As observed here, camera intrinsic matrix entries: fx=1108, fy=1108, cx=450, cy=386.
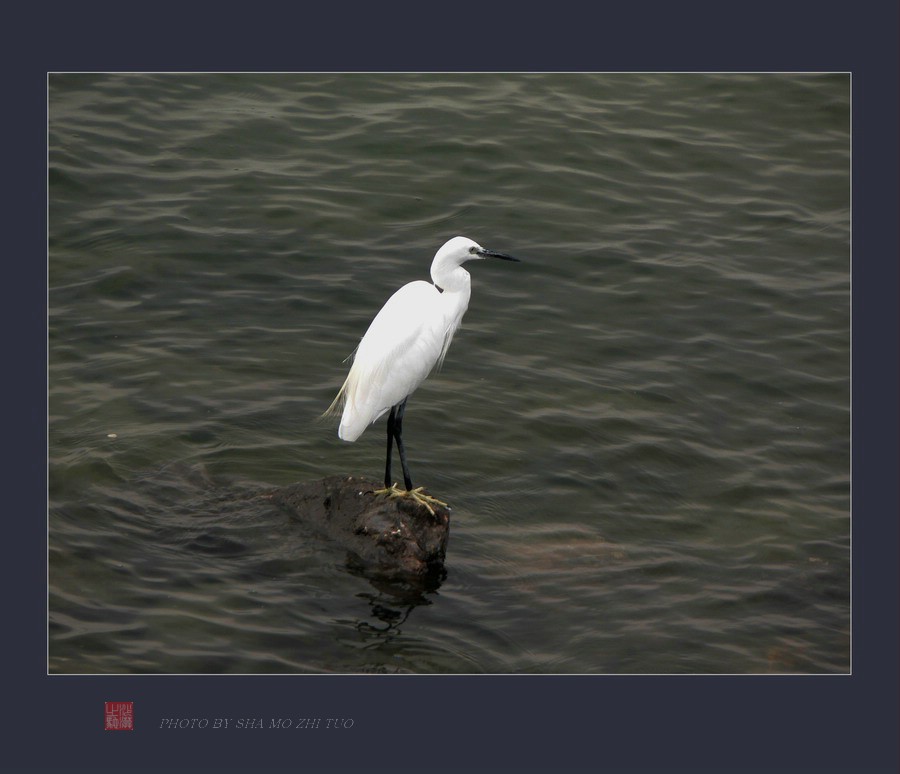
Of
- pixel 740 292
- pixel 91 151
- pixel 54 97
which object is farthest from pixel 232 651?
pixel 54 97

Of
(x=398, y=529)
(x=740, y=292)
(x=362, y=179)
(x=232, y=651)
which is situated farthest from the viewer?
(x=362, y=179)

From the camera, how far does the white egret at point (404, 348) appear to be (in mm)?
5742

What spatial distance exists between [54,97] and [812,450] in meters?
7.44

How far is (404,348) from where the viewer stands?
576cm

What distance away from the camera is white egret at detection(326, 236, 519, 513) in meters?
5.74

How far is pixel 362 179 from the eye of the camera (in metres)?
9.67

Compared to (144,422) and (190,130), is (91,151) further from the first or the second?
(144,422)
